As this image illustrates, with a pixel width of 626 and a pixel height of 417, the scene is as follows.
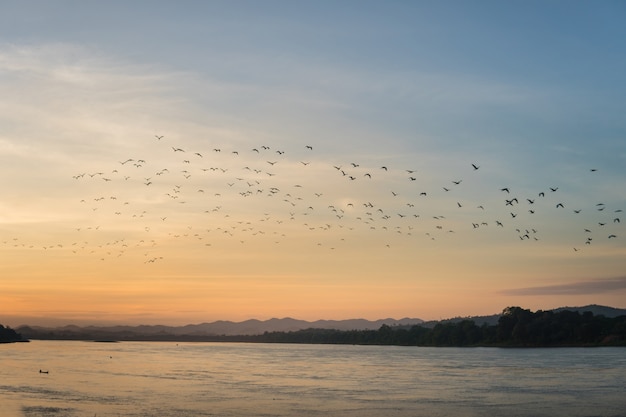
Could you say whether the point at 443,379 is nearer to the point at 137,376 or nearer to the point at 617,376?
the point at 617,376

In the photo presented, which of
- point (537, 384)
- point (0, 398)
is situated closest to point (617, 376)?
point (537, 384)

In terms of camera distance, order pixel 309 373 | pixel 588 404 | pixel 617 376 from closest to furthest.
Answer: pixel 588 404, pixel 617 376, pixel 309 373

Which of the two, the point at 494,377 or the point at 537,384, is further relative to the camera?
the point at 494,377

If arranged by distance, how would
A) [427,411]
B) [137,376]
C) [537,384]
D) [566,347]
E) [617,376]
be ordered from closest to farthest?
[427,411] → [537,384] → [617,376] → [137,376] → [566,347]

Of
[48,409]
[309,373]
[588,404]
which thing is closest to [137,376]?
[309,373]

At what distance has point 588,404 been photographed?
61250 millimetres

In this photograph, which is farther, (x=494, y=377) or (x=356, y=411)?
(x=494, y=377)

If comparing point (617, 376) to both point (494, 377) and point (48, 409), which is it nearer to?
point (494, 377)

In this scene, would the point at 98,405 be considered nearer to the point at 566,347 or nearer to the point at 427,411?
the point at 427,411

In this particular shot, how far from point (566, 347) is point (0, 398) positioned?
15810 cm

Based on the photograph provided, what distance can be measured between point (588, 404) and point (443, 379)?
2920 centimetres

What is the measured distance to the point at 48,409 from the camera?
5741 centimetres

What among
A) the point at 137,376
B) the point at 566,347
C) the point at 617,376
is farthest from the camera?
the point at 566,347

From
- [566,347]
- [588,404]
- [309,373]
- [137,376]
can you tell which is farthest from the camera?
[566,347]
